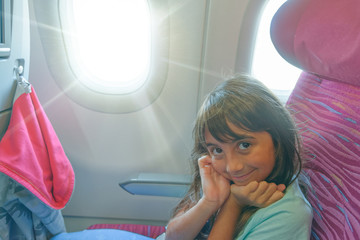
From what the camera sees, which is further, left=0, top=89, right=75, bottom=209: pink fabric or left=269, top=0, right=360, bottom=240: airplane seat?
left=0, top=89, right=75, bottom=209: pink fabric

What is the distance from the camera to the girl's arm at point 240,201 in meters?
0.77

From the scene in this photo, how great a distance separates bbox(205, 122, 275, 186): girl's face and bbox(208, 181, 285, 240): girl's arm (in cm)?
3

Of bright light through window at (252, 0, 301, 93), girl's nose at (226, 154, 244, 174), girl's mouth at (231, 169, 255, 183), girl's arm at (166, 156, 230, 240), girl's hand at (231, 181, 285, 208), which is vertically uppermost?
bright light through window at (252, 0, 301, 93)

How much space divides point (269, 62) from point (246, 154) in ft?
2.89

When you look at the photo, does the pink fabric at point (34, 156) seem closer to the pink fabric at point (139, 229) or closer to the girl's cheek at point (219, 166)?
the pink fabric at point (139, 229)

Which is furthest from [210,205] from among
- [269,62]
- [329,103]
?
[269,62]

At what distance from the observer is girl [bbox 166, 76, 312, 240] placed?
74 cm

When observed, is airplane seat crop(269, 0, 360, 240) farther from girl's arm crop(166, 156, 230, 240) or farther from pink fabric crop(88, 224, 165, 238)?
pink fabric crop(88, 224, 165, 238)

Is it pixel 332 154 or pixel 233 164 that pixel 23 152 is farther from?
pixel 332 154

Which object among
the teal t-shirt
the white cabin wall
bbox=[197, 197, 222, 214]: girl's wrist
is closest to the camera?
the teal t-shirt

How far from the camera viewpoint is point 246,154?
75cm

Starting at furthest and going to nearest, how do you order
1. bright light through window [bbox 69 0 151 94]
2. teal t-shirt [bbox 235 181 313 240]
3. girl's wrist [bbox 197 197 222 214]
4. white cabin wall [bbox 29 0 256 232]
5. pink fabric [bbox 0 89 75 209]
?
bright light through window [bbox 69 0 151 94]
white cabin wall [bbox 29 0 256 232]
pink fabric [bbox 0 89 75 209]
girl's wrist [bbox 197 197 222 214]
teal t-shirt [bbox 235 181 313 240]

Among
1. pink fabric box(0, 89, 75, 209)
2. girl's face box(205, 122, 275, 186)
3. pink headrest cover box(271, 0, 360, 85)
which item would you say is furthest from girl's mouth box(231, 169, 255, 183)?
pink fabric box(0, 89, 75, 209)

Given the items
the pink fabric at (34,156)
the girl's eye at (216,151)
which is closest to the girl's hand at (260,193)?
the girl's eye at (216,151)
